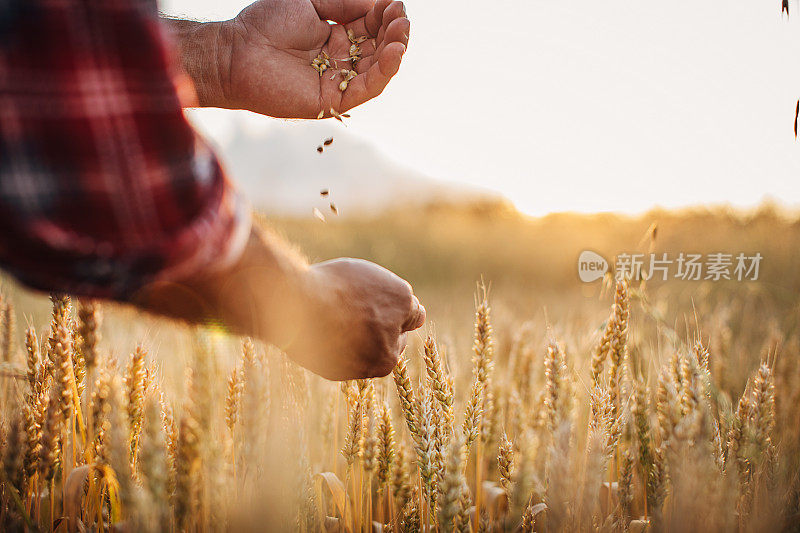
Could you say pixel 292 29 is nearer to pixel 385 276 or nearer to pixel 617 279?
pixel 385 276

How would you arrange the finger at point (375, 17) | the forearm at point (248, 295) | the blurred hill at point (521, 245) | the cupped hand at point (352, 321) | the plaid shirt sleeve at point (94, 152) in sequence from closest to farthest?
the plaid shirt sleeve at point (94, 152)
the forearm at point (248, 295)
the cupped hand at point (352, 321)
the finger at point (375, 17)
the blurred hill at point (521, 245)

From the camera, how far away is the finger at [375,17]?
1672 mm

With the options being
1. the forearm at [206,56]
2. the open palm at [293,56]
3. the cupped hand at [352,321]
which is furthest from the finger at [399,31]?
the cupped hand at [352,321]

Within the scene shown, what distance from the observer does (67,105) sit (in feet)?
2.02

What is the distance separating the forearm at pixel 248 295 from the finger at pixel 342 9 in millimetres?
1224

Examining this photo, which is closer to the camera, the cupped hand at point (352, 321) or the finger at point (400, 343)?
the cupped hand at point (352, 321)

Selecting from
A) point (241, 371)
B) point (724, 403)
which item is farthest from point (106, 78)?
point (724, 403)

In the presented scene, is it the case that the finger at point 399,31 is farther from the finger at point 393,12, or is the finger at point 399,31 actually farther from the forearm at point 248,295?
the forearm at point 248,295

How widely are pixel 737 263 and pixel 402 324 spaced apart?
11.4ft

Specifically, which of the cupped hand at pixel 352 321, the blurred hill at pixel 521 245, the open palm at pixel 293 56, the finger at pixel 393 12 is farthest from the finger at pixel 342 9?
the blurred hill at pixel 521 245

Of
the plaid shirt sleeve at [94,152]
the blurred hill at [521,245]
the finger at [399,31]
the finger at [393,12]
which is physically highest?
the finger at [393,12]

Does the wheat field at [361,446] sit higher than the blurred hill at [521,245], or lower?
higher

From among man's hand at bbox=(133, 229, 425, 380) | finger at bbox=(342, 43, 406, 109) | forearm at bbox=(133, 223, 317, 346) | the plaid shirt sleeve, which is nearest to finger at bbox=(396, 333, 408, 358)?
man's hand at bbox=(133, 229, 425, 380)

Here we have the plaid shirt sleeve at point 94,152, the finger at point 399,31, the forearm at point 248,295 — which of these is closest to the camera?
the plaid shirt sleeve at point 94,152
